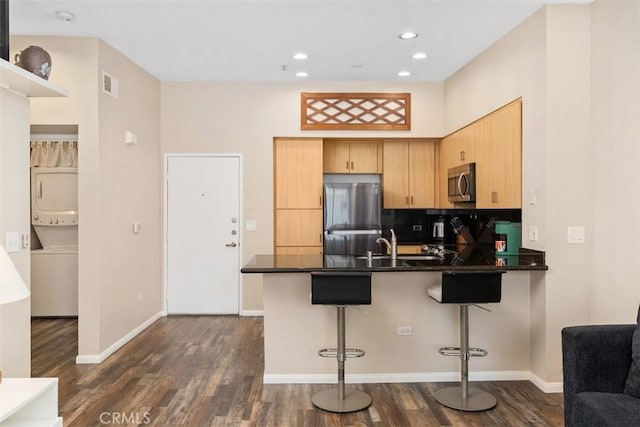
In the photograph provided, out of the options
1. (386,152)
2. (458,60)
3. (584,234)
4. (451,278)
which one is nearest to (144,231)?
(386,152)

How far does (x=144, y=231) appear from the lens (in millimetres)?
5117

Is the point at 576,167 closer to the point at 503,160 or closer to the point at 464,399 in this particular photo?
the point at 503,160

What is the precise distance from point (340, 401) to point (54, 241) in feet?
14.1

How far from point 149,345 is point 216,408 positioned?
1734 millimetres

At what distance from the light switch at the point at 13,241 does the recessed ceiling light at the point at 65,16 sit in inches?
70.6

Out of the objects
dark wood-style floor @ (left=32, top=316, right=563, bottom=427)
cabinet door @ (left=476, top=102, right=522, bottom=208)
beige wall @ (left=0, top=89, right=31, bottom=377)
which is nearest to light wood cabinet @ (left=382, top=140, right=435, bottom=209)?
cabinet door @ (left=476, top=102, right=522, bottom=208)

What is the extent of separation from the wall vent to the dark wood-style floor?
2485 millimetres

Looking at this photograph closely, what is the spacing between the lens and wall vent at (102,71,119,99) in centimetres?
413

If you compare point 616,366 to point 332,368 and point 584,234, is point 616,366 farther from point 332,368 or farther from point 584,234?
point 332,368

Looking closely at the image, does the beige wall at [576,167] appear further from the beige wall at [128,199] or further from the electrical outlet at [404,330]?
the beige wall at [128,199]

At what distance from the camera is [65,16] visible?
3.58 m

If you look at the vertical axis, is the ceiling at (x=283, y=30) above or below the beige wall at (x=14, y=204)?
above

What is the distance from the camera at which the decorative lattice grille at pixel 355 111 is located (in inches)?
220

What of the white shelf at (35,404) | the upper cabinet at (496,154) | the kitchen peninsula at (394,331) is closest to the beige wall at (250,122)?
the upper cabinet at (496,154)
